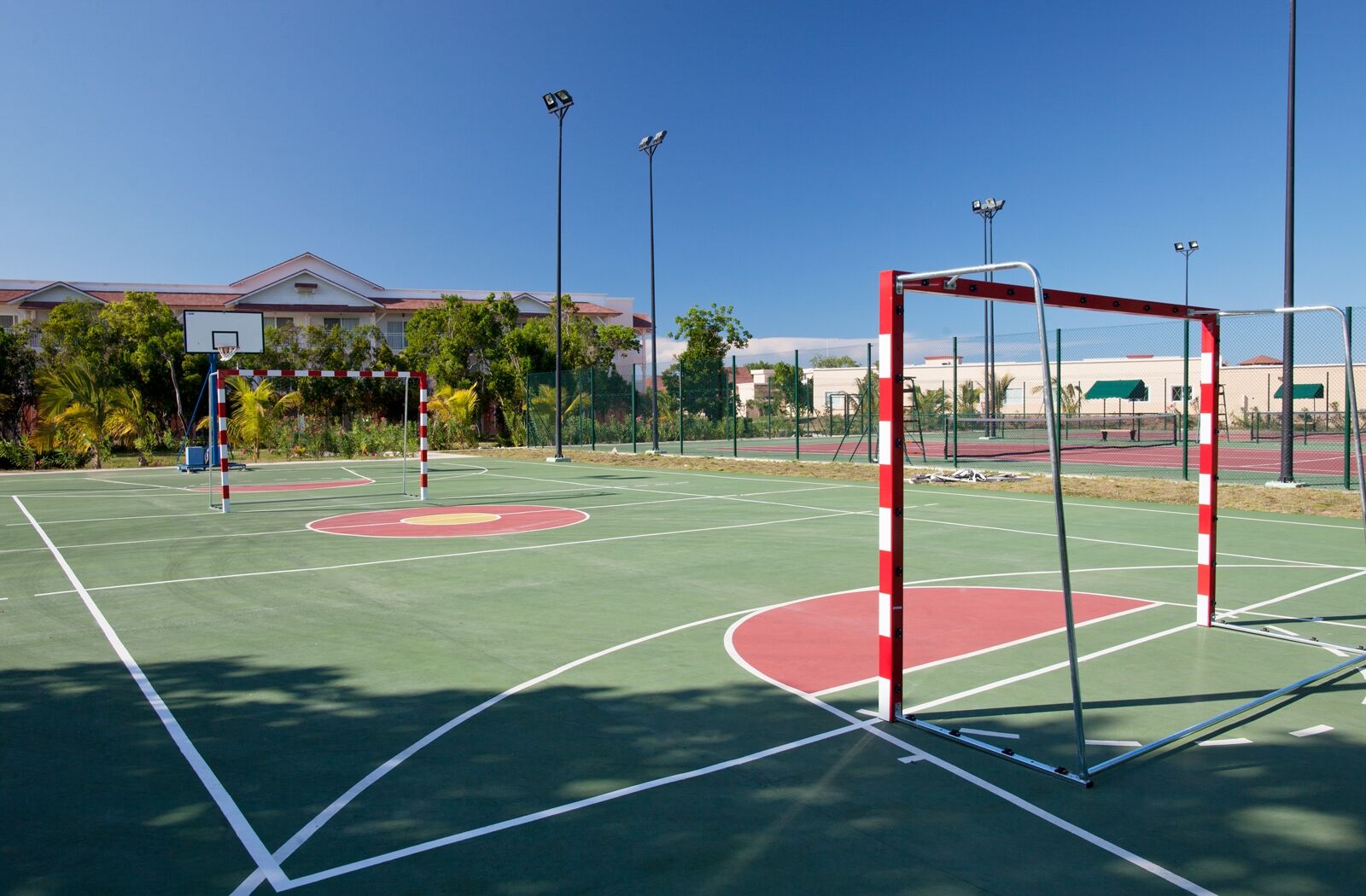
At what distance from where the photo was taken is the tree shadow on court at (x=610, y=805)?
344 cm

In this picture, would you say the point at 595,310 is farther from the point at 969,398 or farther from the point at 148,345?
the point at 148,345

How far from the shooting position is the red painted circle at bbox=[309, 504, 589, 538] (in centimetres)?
1286

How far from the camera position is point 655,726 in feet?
16.4

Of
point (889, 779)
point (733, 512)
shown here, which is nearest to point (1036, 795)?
point (889, 779)

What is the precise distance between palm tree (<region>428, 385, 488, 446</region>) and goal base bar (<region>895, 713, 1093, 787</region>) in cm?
3158

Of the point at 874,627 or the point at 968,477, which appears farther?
the point at 968,477

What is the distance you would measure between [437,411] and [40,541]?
2429 cm

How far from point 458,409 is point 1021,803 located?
3388cm

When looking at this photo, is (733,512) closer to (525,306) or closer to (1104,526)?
(1104,526)

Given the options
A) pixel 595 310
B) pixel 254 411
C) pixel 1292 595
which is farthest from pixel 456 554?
pixel 595 310

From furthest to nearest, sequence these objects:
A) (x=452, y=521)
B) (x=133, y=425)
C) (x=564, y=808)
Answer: (x=133, y=425)
(x=452, y=521)
(x=564, y=808)

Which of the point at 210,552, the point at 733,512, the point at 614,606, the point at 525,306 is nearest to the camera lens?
the point at 614,606

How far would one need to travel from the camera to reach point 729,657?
6293mm

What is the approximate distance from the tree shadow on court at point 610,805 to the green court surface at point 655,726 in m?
0.02
